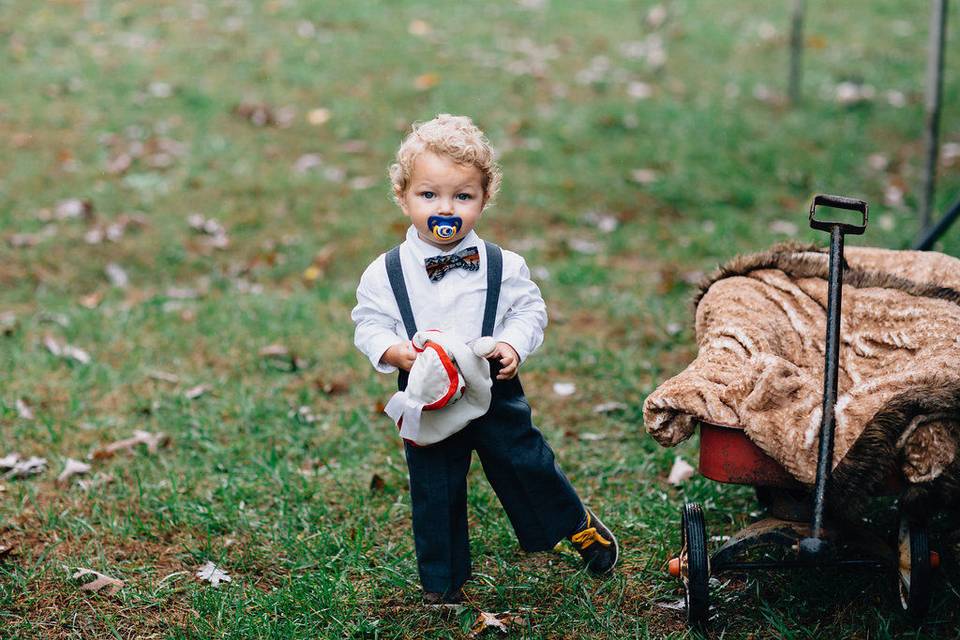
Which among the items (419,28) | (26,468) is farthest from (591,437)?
(419,28)

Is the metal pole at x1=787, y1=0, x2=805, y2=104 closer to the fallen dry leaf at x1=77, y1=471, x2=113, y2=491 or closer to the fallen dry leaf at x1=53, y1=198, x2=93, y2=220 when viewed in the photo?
the fallen dry leaf at x1=53, y1=198, x2=93, y2=220

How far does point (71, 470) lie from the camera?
12.7ft

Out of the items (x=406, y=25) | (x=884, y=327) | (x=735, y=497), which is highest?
(x=406, y=25)

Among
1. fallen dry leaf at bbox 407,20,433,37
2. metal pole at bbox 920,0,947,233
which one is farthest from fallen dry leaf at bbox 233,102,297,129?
metal pole at bbox 920,0,947,233

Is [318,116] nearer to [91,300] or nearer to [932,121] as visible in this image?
[91,300]

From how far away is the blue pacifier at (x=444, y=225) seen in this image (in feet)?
8.88

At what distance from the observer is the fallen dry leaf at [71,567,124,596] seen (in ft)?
10.2

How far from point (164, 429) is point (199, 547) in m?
1.01

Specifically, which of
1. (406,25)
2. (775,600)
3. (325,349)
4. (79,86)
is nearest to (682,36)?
(406,25)

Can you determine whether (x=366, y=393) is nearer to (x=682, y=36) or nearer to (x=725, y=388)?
(x=725, y=388)

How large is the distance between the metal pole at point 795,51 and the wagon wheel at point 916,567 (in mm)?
6251

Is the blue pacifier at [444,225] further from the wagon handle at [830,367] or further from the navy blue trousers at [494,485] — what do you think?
the wagon handle at [830,367]

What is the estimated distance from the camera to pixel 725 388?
107 inches

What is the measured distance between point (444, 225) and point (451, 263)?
4.4 inches
